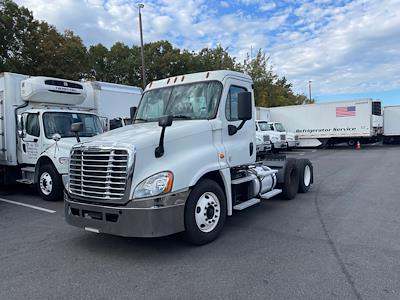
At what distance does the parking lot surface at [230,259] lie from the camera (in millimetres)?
3863

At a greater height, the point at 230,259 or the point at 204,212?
the point at 204,212

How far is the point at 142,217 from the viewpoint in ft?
14.9

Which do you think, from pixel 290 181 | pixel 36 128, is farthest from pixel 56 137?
pixel 290 181

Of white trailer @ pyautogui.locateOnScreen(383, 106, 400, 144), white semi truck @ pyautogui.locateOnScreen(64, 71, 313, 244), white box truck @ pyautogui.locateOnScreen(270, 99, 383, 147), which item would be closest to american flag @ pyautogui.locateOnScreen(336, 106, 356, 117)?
white box truck @ pyautogui.locateOnScreen(270, 99, 383, 147)

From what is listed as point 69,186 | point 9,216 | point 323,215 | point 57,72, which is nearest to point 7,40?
point 57,72

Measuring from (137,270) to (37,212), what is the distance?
4.39 meters

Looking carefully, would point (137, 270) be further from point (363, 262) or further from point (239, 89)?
point (239, 89)

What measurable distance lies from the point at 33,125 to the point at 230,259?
7.18 metres

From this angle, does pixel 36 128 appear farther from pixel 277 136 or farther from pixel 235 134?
pixel 277 136

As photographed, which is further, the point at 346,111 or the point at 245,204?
the point at 346,111

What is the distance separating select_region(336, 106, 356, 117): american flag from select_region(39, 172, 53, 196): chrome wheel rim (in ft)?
73.6

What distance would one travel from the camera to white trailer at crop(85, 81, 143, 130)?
1195cm

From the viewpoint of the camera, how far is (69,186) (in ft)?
17.4

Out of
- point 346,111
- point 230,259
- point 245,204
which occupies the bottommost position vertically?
point 230,259
